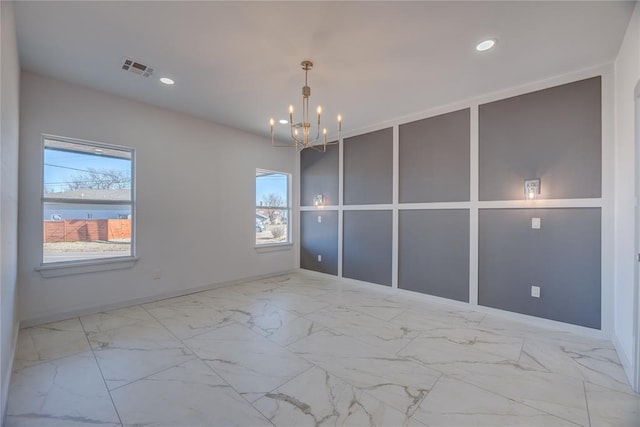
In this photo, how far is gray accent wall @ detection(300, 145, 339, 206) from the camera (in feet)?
17.9

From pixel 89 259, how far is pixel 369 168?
4.13 meters

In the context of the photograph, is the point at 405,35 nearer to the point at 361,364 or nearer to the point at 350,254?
the point at 361,364

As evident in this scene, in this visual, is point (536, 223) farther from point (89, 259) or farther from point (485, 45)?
point (89, 259)

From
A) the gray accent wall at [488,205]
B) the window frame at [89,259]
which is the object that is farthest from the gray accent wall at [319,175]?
the window frame at [89,259]

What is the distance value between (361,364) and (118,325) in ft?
8.76

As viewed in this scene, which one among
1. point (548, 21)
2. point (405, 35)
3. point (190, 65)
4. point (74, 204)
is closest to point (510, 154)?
point (548, 21)

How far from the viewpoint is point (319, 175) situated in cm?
571

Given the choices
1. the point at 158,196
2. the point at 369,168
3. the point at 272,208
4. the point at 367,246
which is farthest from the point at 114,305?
the point at 369,168

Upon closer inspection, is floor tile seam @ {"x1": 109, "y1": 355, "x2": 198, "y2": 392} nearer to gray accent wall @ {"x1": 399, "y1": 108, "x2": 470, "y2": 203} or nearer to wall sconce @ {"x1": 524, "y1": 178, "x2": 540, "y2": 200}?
gray accent wall @ {"x1": 399, "y1": 108, "x2": 470, "y2": 203}

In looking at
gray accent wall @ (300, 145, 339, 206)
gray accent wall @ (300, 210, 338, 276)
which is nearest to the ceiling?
gray accent wall @ (300, 145, 339, 206)

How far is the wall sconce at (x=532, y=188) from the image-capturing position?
126 inches

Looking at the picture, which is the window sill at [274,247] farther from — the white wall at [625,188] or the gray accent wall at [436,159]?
the white wall at [625,188]

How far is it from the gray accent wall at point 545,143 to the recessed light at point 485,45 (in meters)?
1.18

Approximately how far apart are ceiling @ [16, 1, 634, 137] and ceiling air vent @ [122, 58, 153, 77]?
7cm
